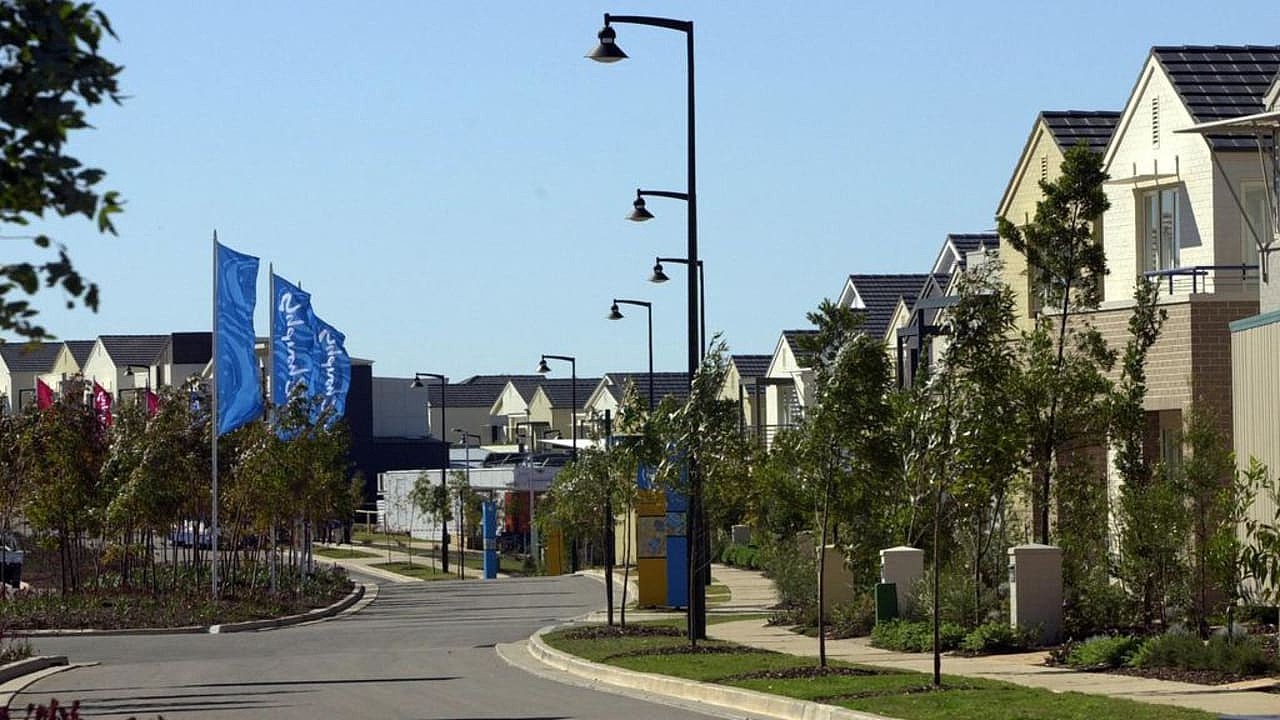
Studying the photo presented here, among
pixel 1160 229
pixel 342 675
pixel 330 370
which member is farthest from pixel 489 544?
pixel 342 675

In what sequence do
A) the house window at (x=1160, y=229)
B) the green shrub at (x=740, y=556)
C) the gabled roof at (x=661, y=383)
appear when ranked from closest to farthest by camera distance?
the house window at (x=1160, y=229) → the green shrub at (x=740, y=556) → the gabled roof at (x=661, y=383)

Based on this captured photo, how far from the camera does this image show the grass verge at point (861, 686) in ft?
55.1

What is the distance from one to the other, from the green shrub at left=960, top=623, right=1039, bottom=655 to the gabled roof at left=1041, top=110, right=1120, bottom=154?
16.2 m

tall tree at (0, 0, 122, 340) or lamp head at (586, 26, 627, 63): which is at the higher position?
lamp head at (586, 26, 627, 63)

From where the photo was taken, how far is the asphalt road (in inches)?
813

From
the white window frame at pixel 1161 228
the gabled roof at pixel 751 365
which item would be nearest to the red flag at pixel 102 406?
the white window frame at pixel 1161 228

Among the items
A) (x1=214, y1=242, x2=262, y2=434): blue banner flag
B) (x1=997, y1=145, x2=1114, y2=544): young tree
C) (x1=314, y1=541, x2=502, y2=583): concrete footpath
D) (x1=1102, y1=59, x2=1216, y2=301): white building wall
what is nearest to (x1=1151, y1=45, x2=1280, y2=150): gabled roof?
(x1=1102, y1=59, x2=1216, y2=301): white building wall

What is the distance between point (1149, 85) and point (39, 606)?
983 inches

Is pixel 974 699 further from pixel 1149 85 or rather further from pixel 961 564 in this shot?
pixel 1149 85

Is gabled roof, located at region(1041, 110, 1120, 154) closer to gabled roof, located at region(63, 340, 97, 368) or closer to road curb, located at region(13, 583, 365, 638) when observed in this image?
road curb, located at region(13, 583, 365, 638)

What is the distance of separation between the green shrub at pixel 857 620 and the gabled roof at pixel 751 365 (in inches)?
2318

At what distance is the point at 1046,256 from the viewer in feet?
89.8

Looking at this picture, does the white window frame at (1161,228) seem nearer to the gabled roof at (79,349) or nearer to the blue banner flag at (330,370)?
the blue banner flag at (330,370)

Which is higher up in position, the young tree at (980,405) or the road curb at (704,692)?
the young tree at (980,405)
